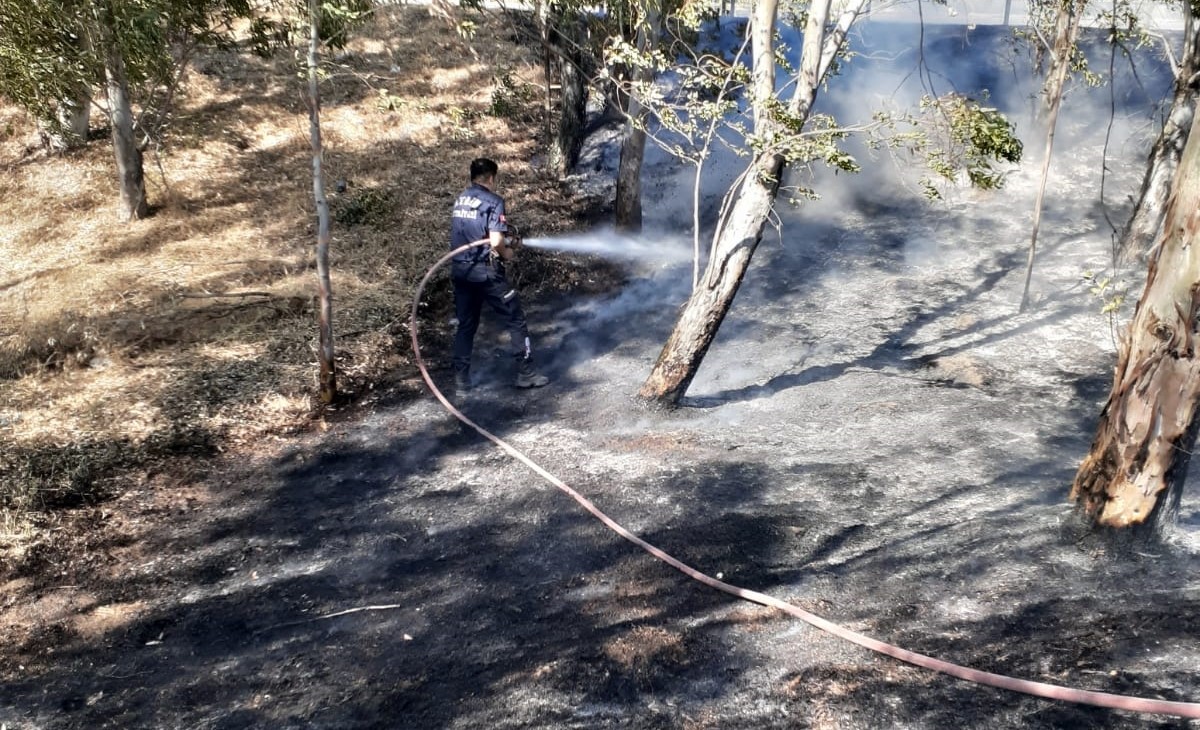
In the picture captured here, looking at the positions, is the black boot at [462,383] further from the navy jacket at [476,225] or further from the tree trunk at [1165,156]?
the tree trunk at [1165,156]

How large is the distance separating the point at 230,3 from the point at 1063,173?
13857 mm

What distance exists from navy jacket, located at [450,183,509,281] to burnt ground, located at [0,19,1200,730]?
122 centimetres

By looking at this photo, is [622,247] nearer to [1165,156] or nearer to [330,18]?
[330,18]

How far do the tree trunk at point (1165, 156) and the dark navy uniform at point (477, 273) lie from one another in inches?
301

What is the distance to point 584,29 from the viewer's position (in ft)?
40.7

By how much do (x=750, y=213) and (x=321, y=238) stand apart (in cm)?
359

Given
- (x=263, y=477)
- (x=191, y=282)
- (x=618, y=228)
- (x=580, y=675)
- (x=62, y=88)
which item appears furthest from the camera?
(x=618, y=228)

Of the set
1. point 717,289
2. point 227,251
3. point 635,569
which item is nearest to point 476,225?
point 717,289

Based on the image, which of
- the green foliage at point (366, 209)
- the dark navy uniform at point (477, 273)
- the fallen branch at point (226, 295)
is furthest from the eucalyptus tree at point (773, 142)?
the green foliage at point (366, 209)

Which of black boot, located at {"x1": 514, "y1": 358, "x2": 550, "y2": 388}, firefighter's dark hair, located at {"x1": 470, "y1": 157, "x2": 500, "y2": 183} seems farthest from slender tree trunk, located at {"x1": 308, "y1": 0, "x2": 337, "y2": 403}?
black boot, located at {"x1": 514, "y1": 358, "x2": 550, "y2": 388}

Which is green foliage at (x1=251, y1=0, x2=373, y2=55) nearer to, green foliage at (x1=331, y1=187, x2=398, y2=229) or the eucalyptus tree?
the eucalyptus tree

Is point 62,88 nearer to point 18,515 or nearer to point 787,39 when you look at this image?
point 18,515

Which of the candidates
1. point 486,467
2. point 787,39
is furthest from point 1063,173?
point 486,467

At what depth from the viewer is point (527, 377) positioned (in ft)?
25.2
